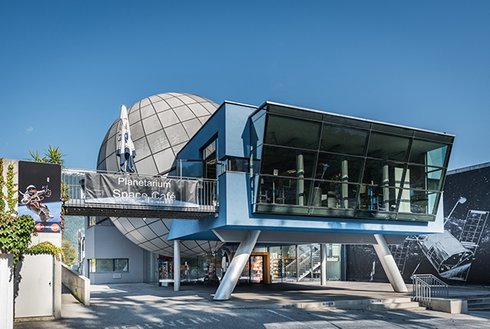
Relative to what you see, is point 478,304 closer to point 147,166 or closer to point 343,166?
point 343,166

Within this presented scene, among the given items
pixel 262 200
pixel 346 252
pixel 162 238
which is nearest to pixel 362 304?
pixel 262 200

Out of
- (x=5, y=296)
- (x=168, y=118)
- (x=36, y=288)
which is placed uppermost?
(x=168, y=118)

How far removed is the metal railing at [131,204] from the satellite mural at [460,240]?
14.3 meters

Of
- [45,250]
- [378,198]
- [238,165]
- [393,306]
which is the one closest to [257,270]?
[378,198]

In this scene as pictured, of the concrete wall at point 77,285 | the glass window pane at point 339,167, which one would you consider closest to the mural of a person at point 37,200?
the concrete wall at point 77,285

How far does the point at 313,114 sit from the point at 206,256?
57.3 feet

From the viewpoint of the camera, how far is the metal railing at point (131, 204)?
54.6 ft

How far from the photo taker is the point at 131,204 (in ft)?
56.6

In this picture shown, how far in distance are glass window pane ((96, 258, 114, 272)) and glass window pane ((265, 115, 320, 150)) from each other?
22.2 m

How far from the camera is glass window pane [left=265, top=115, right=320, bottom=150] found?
670 inches

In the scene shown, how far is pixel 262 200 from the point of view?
17.6 meters

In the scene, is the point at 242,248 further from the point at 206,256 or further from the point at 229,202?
the point at 206,256

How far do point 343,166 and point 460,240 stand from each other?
1084 centimetres

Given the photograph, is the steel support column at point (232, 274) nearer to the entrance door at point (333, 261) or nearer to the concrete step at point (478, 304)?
the concrete step at point (478, 304)
